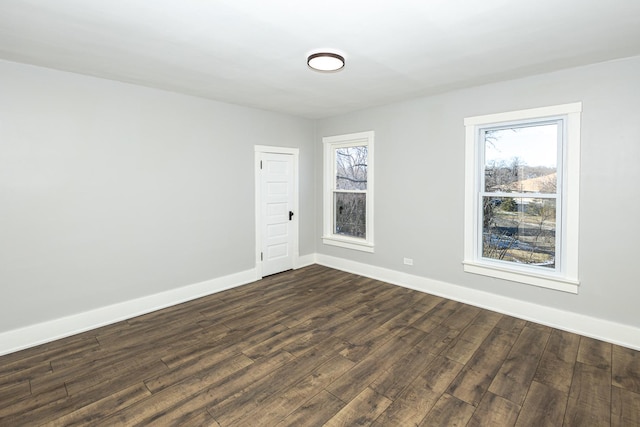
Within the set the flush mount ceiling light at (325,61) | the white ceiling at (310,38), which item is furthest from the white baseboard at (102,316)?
the flush mount ceiling light at (325,61)

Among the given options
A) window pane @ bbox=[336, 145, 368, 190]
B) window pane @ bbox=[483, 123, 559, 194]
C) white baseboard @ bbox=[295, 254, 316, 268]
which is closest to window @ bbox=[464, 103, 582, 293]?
window pane @ bbox=[483, 123, 559, 194]

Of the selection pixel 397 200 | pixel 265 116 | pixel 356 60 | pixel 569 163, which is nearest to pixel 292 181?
pixel 265 116

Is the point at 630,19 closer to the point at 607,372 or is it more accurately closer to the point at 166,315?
the point at 607,372

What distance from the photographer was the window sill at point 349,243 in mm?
4950

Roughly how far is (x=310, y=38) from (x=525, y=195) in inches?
109

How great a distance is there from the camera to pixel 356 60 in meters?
2.87

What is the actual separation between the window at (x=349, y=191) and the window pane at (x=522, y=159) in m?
1.63

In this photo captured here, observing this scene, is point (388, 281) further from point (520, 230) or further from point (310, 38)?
point (310, 38)

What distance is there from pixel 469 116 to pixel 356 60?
1695 mm

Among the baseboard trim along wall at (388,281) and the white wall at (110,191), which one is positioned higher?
the white wall at (110,191)

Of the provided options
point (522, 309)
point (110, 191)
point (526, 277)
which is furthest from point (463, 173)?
point (110, 191)

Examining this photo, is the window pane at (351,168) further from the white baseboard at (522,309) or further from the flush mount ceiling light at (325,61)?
the flush mount ceiling light at (325,61)

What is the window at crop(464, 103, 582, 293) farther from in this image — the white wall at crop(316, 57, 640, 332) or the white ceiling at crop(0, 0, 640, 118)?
the white ceiling at crop(0, 0, 640, 118)

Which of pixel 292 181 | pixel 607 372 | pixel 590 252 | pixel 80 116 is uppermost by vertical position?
pixel 80 116
